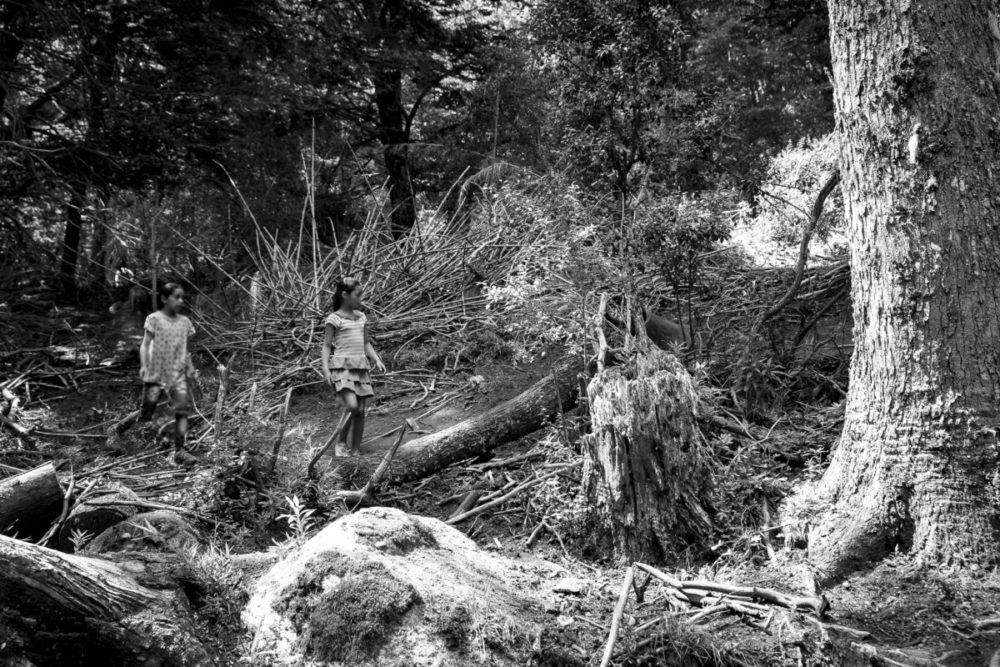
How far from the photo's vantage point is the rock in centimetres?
378

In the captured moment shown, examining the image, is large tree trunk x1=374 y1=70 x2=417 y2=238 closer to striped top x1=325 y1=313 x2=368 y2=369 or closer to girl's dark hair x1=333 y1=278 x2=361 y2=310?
girl's dark hair x1=333 y1=278 x2=361 y2=310

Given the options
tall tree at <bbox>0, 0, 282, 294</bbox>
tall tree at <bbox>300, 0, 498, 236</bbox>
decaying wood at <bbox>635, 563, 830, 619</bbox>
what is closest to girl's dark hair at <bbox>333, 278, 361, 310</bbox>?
decaying wood at <bbox>635, 563, 830, 619</bbox>

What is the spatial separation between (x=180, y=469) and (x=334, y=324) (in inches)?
70.7

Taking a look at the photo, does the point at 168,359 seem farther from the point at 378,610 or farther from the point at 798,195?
the point at 798,195

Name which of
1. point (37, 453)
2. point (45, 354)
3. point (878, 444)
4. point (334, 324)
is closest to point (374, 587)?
point (878, 444)

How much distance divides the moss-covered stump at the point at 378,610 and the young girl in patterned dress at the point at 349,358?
11.7ft

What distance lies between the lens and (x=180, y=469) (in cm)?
693

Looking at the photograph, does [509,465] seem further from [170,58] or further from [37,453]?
[170,58]

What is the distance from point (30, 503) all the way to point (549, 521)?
3.05 m

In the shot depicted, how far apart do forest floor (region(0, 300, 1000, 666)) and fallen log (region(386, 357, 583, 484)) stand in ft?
0.50

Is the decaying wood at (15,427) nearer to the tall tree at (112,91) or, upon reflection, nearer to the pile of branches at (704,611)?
the tall tree at (112,91)

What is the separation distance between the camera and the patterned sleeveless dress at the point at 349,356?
6.99 metres

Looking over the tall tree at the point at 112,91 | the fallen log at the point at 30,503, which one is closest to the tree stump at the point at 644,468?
the fallen log at the point at 30,503

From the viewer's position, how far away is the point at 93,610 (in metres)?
2.67
